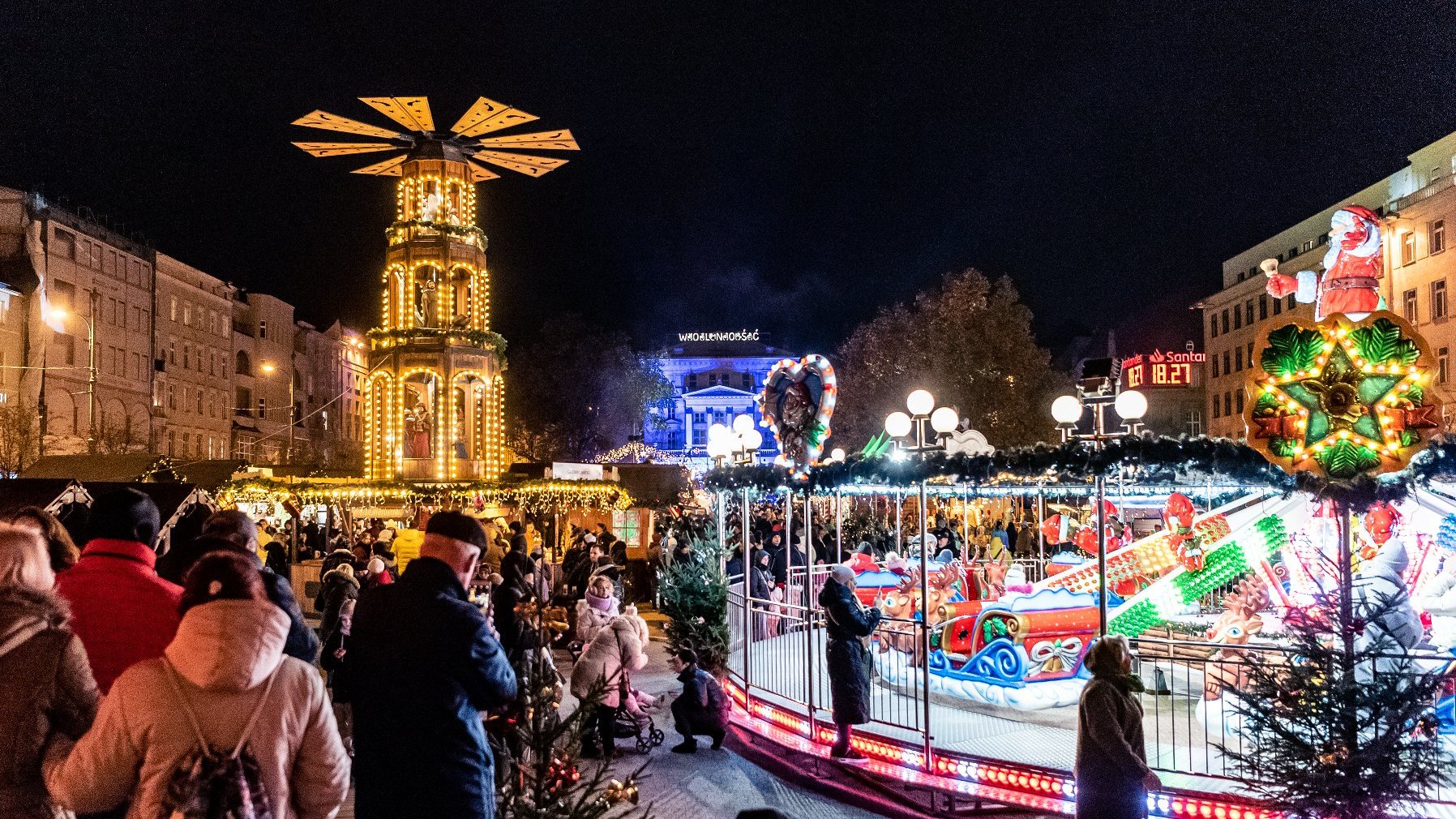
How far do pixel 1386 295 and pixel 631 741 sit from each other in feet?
124

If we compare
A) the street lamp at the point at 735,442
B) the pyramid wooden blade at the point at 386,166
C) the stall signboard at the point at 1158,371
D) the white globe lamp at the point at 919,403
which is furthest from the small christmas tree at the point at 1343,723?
the stall signboard at the point at 1158,371

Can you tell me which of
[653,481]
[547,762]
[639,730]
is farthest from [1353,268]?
[653,481]

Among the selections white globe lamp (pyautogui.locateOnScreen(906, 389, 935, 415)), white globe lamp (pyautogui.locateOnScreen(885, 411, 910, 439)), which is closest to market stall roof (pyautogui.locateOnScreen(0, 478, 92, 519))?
white globe lamp (pyautogui.locateOnScreen(885, 411, 910, 439))

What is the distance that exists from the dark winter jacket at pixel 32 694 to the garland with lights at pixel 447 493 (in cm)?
2344

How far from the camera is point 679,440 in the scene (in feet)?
284

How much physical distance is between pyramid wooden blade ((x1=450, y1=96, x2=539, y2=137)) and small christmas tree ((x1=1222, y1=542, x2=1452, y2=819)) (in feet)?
78.4

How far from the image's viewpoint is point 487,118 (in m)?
27.7

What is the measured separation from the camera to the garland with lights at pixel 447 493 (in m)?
25.8

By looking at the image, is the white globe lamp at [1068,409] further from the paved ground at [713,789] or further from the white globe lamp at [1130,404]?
the paved ground at [713,789]

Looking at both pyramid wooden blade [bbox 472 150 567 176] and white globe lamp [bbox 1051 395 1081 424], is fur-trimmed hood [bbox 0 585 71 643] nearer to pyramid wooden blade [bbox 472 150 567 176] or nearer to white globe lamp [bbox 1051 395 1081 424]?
white globe lamp [bbox 1051 395 1081 424]

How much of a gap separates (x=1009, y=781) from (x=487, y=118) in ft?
79.3

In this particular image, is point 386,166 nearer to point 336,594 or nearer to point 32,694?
point 336,594

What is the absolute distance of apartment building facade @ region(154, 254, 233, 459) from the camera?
45.2m

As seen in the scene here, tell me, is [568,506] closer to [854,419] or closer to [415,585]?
[854,419]
